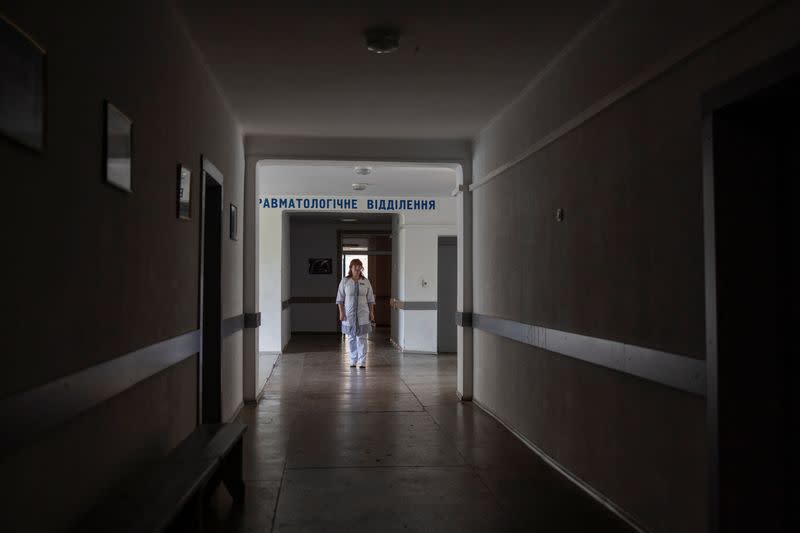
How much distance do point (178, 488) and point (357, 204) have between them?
410 inches

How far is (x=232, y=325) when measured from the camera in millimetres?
6715

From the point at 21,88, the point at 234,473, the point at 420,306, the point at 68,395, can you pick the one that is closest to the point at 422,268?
the point at 420,306

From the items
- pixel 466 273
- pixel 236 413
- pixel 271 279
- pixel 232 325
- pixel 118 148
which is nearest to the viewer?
pixel 118 148

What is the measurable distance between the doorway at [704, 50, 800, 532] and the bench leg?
2527 mm

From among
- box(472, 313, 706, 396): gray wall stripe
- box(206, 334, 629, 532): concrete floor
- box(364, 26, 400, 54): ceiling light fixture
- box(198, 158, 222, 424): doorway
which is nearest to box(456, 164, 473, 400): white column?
box(206, 334, 629, 532): concrete floor

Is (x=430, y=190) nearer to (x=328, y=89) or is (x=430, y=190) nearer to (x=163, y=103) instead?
(x=328, y=89)

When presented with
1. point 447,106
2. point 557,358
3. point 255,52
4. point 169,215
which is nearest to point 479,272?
point 447,106

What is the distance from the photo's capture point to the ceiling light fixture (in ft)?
14.6

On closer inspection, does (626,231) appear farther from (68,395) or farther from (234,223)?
(234,223)

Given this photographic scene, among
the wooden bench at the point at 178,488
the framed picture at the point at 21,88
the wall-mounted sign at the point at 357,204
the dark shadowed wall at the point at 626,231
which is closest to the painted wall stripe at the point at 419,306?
the wall-mounted sign at the point at 357,204

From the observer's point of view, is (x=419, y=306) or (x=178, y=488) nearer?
(x=178, y=488)

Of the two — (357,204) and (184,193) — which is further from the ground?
(357,204)

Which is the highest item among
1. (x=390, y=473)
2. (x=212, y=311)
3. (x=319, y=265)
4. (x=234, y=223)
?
(x=234, y=223)

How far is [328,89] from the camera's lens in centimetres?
580
